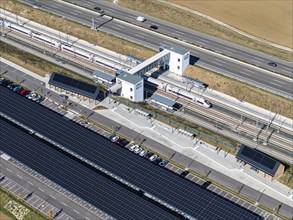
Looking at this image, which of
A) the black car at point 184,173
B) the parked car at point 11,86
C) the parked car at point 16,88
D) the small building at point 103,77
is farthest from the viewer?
the small building at point 103,77

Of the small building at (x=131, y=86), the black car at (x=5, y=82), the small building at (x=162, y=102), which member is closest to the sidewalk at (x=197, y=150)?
the small building at (x=131, y=86)

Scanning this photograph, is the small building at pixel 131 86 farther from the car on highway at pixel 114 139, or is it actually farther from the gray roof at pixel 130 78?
the car on highway at pixel 114 139

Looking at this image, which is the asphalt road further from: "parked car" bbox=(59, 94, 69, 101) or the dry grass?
the dry grass

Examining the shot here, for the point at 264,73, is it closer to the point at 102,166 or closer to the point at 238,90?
the point at 238,90

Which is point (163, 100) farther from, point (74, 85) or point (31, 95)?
point (31, 95)

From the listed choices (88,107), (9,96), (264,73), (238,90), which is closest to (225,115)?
(238,90)

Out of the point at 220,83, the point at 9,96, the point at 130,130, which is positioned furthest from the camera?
the point at 220,83
